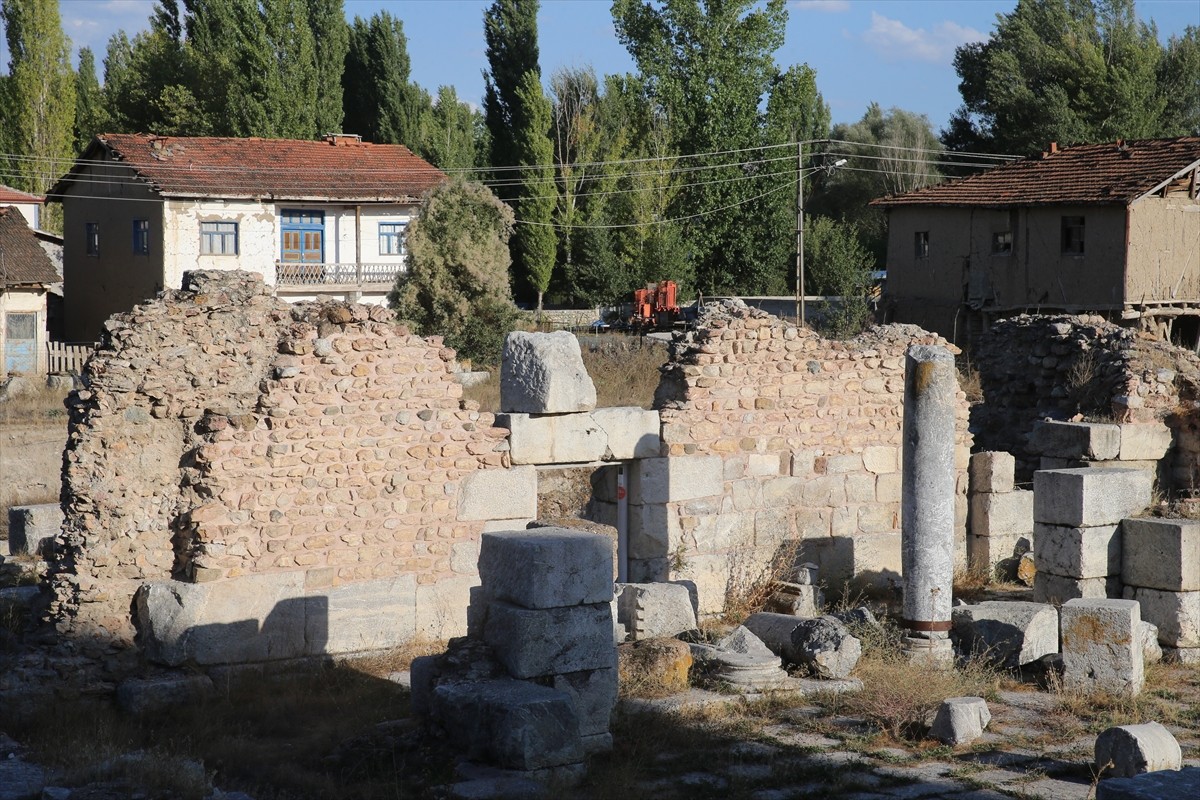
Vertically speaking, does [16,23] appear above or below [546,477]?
above

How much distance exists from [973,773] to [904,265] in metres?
27.0

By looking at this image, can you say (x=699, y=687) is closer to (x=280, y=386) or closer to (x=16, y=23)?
(x=280, y=386)

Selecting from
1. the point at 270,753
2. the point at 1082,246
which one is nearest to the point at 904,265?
the point at 1082,246

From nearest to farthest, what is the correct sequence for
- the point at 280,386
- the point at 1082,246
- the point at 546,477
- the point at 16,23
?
the point at 280,386 < the point at 546,477 < the point at 1082,246 < the point at 16,23

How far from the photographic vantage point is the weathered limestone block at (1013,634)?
9.76m

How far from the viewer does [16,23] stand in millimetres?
41938

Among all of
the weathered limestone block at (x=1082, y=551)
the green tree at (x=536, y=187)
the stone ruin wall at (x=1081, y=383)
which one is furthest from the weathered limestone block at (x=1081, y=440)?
the green tree at (x=536, y=187)

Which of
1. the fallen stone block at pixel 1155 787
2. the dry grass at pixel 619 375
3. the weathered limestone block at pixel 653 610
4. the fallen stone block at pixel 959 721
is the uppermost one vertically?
the dry grass at pixel 619 375

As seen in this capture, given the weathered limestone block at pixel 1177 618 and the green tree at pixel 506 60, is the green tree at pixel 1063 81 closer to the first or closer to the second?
the green tree at pixel 506 60

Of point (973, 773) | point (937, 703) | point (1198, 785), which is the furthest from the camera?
point (937, 703)

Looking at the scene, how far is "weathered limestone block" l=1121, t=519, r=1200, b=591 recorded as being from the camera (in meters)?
10.3

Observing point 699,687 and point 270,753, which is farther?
point 699,687

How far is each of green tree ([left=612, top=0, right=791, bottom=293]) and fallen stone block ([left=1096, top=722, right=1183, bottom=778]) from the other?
36.4m

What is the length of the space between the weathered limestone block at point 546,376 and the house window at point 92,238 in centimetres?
2623
